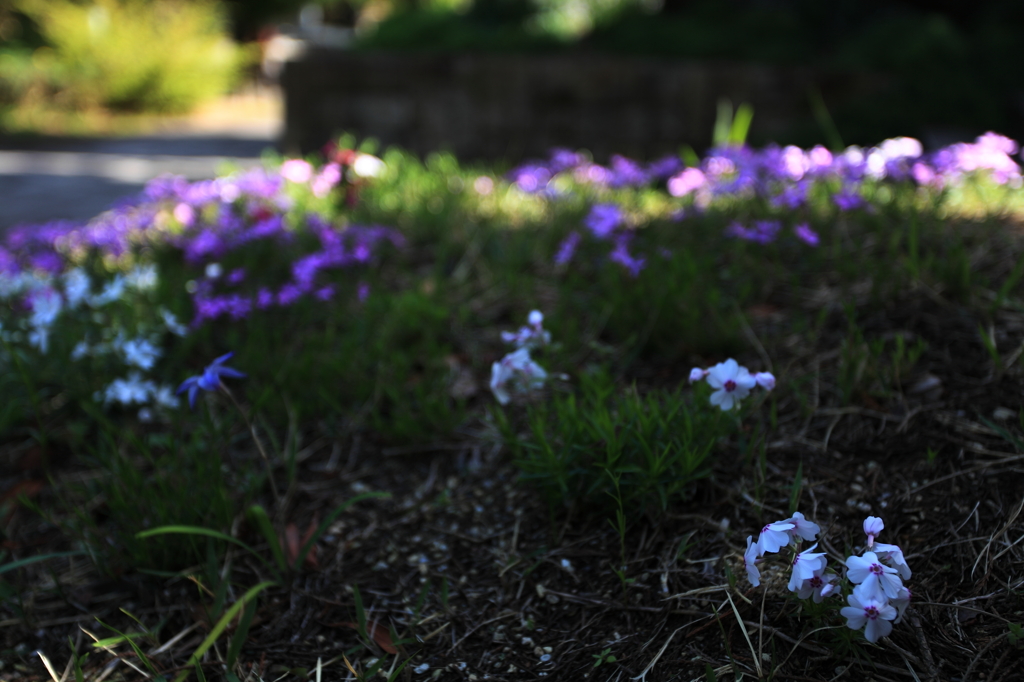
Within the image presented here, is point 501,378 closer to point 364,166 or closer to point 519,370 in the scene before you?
point 519,370

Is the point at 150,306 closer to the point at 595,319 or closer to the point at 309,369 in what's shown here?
the point at 309,369

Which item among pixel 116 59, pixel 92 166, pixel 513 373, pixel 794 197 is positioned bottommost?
pixel 92 166

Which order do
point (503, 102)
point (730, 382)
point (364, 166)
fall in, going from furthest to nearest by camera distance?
point (503, 102) < point (364, 166) < point (730, 382)

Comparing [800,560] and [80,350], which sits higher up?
[800,560]

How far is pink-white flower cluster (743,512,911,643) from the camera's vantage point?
964 millimetres

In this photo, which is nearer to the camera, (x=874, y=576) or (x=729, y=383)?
(x=874, y=576)

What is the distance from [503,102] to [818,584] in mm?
4592

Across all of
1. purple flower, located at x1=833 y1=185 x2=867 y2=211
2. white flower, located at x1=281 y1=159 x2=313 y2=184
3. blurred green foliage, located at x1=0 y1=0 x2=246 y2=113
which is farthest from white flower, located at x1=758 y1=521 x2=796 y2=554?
blurred green foliage, located at x1=0 y1=0 x2=246 y2=113

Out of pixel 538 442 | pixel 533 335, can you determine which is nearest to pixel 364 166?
pixel 533 335

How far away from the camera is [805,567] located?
1.02m

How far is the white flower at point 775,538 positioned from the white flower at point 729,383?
33 centimetres

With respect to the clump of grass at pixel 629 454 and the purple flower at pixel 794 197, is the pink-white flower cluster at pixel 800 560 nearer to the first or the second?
the clump of grass at pixel 629 454

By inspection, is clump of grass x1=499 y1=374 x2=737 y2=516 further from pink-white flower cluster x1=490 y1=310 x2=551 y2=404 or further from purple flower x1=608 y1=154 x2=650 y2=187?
purple flower x1=608 y1=154 x2=650 y2=187

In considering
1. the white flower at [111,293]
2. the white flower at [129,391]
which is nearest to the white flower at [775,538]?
the white flower at [129,391]
